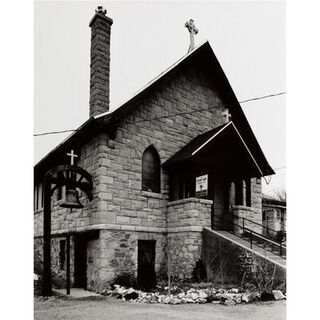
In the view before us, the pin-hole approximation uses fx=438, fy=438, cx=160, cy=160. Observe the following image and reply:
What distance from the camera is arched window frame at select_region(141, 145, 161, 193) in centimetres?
1223

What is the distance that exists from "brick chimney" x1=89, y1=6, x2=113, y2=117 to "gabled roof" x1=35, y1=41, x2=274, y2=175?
3.47 feet

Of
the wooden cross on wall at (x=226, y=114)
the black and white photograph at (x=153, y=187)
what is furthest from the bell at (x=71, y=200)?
the wooden cross on wall at (x=226, y=114)

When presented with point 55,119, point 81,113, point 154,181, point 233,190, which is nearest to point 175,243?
point 154,181

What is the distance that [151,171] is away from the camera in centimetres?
1241

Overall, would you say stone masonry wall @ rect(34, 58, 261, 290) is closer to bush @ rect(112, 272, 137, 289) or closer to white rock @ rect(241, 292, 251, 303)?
bush @ rect(112, 272, 137, 289)

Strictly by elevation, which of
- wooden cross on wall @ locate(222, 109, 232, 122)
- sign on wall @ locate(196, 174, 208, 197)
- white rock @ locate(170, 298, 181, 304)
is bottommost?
white rock @ locate(170, 298, 181, 304)

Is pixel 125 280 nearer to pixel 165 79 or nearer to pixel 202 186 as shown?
pixel 202 186

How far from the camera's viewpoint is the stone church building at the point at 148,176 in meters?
11.2

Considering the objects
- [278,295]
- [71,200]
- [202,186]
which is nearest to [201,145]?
[202,186]

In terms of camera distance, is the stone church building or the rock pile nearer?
the rock pile

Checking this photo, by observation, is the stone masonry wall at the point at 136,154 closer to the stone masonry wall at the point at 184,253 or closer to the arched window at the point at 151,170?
the arched window at the point at 151,170

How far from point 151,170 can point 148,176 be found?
0.71 feet

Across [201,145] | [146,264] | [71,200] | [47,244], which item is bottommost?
[146,264]

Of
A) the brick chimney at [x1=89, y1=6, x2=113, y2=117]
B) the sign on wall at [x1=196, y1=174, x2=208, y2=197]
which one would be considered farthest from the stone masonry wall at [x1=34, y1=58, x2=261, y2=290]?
the brick chimney at [x1=89, y1=6, x2=113, y2=117]
